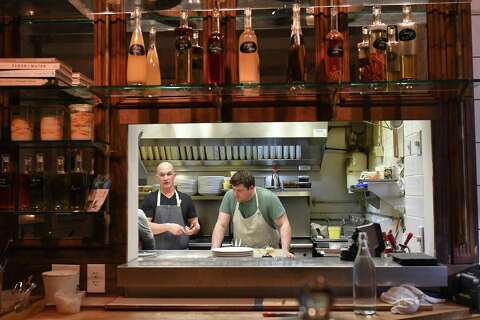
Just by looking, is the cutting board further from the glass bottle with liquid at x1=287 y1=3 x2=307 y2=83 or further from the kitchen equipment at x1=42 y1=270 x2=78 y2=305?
the glass bottle with liquid at x1=287 y1=3 x2=307 y2=83

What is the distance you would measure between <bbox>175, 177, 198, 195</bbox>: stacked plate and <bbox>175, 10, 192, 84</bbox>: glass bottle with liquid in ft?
10.9

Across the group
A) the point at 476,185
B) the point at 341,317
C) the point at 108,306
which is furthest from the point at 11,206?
the point at 476,185

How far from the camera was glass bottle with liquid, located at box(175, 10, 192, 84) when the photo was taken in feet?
8.04

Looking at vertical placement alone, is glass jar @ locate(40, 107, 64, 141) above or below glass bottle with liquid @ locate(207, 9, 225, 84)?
below

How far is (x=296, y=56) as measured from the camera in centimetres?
258

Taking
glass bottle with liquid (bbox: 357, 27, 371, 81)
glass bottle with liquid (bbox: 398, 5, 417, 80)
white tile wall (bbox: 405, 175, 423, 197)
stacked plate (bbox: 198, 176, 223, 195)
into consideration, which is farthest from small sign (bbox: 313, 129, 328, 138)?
glass bottle with liquid (bbox: 398, 5, 417, 80)

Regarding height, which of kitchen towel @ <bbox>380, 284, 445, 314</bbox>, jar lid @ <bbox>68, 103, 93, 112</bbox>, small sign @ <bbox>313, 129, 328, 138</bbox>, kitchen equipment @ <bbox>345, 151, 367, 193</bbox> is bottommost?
kitchen towel @ <bbox>380, 284, 445, 314</bbox>

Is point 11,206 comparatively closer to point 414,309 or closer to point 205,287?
point 205,287

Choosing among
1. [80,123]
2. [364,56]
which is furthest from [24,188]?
[364,56]

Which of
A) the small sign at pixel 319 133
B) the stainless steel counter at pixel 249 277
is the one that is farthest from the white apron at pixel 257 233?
the stainless steel counter at pixel 249 277

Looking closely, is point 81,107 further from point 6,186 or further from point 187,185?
point 187,185

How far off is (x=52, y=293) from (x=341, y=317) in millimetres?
1213

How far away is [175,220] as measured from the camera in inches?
191

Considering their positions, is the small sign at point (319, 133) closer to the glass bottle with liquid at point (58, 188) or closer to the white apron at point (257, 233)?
the white apron at point (257, 233)
